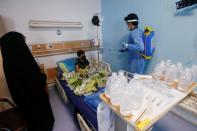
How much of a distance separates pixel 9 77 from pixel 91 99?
2.96 ft

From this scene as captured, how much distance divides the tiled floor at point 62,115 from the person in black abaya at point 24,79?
422 mm

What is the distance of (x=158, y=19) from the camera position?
194 centimetres

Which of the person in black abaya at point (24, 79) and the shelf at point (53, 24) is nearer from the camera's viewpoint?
the person in black abaya at point (24, 79)

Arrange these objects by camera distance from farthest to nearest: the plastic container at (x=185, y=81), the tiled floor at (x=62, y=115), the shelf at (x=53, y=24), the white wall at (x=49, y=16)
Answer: the shelf at (x=53, y=24), the white wall at (x=49, y=16), the tiled floor at (x=62, y=115), the plastic container at (x=185, y=81)

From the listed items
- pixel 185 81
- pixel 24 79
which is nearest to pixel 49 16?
pixel 24 79

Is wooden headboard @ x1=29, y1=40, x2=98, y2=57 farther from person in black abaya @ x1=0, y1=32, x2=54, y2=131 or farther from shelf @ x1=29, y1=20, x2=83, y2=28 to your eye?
person in black abaya @ x1=0, y1=32, x2=54, y2=131

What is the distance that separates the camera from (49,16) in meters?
2.53

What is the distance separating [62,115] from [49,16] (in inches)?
→ 75.4


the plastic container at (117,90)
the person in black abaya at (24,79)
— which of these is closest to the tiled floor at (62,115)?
the person in black abaya at (24,79)

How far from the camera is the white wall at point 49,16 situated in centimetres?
221

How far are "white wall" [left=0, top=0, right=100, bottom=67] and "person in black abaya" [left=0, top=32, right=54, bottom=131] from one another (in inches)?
50.9

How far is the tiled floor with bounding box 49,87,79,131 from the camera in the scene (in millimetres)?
1772

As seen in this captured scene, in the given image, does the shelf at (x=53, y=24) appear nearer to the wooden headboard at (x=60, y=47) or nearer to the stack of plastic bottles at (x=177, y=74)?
the wooden headboard at (x=60, y=47)

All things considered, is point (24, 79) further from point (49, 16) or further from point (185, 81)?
point (49, 16)
